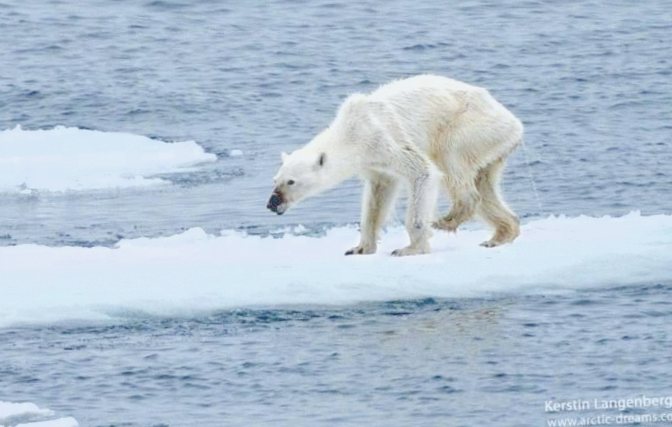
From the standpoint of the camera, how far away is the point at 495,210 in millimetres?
13922

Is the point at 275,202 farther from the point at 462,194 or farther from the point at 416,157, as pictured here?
the point at 462,194

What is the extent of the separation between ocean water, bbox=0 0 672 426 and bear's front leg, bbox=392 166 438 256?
26cm

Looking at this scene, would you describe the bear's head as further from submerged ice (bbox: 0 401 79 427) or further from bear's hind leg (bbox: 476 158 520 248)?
submerged ice (bbox: 0 401 79 427)

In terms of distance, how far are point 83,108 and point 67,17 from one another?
6.61 meters

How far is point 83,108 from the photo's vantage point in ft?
78.5

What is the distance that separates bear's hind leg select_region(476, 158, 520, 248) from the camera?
13891 millimetres

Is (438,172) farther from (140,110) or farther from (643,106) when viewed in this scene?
(140,110)

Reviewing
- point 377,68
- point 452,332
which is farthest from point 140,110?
point 452,332

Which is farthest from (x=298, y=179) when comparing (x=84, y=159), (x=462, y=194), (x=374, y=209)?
(x=84, y=159)

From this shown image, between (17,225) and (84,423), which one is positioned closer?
(84,423)

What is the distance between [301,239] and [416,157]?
1.43 metres

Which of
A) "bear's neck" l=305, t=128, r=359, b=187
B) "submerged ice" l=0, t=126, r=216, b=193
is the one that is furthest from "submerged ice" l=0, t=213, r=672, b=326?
"submerged ice" l=0, t=126, r=216, b=193

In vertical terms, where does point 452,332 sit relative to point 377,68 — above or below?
below

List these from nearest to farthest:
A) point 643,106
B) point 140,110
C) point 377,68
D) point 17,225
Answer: point 17,225, point 643,106, point 140,110, point 377,68
